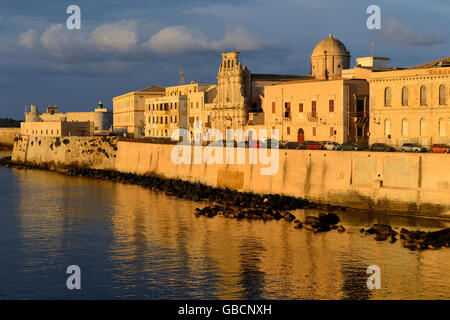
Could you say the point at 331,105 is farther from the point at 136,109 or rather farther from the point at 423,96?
the point at 136,109

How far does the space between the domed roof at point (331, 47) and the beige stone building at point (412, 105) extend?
2407cm

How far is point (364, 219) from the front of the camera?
45.3 metres

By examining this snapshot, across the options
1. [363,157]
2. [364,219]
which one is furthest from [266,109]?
[364,219]

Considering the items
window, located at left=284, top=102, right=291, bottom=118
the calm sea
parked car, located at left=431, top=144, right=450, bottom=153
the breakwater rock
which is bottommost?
the calm sea

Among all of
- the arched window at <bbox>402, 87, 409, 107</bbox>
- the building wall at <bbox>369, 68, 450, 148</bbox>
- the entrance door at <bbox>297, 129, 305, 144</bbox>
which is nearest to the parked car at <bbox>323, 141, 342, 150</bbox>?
the building wall at <bbox>369, 68, 450, 148</bbox>

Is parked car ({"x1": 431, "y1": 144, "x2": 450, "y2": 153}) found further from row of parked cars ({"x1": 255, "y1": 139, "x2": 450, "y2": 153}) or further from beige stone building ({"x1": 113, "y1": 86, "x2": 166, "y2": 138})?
beige stone building ({"x1": 113, "y1": 86, "x2": 166, "y2": 138})

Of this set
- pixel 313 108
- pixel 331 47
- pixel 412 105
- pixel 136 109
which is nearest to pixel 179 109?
pixel 136 109

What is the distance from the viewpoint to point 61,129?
9688 centimetres

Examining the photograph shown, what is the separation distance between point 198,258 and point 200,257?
0.27 metres

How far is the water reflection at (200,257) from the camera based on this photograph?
30.3m

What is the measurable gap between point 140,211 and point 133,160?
2968cm

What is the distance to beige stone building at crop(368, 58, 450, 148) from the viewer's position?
2116 inches

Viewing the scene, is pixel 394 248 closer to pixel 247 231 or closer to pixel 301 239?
pixel 301 239

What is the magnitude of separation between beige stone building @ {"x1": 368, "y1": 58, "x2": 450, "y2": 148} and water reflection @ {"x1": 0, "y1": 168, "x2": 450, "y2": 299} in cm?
1184
